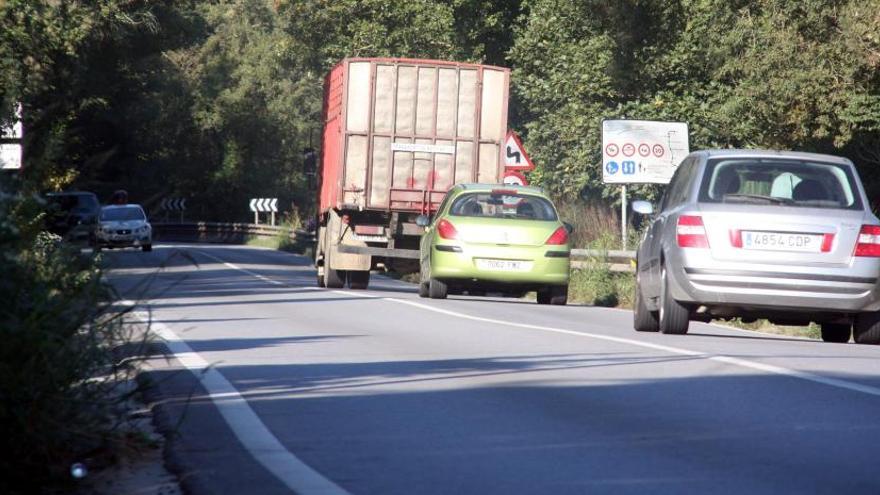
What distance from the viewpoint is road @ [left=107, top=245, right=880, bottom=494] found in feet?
24.0

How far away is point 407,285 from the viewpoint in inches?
1270

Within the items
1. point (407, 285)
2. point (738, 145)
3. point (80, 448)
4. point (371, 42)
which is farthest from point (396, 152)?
point (371, 42)

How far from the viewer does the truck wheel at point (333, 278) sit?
1081 inches

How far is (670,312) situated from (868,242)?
1.81m

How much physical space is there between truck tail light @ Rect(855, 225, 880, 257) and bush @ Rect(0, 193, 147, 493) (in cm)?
818

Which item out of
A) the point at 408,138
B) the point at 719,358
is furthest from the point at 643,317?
the point at 408,138

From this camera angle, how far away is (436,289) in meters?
23.2

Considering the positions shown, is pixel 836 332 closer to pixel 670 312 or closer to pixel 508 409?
pixel 670 312

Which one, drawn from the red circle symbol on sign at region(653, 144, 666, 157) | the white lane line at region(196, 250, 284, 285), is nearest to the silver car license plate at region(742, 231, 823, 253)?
the red circle symbol on sign at region(653, 144, 666, 157)

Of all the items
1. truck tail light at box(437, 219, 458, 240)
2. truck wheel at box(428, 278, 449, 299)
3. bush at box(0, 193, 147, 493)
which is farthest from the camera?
truck wheel at box(428, 278, 449, 299)

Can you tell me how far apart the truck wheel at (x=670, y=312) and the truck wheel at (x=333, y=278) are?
12335 mm

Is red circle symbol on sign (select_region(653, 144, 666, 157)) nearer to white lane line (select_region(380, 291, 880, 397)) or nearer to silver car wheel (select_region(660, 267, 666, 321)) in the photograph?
white lane line (select_region(380, 291, 880, 397))

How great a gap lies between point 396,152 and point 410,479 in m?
19.5

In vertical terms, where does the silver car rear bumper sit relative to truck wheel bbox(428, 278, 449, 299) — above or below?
above
